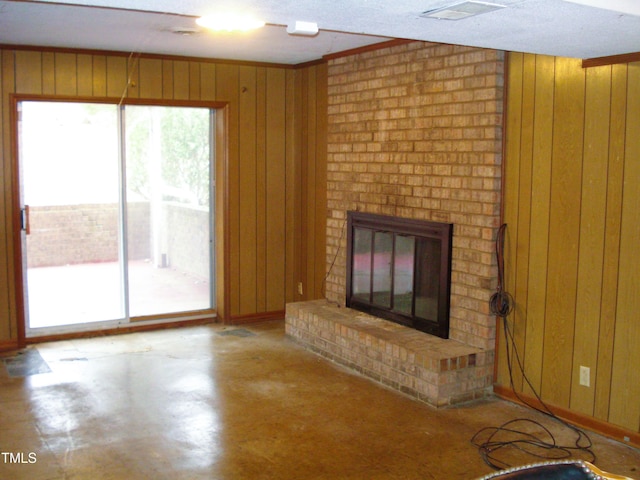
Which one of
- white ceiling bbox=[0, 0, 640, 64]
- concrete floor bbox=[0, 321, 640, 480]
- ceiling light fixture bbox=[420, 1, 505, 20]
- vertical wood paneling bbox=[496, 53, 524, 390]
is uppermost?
white ceiling bbox=[0, 0, 640, 64]

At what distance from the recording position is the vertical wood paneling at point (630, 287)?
12.0ft

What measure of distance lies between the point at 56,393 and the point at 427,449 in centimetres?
252

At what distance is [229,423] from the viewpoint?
4.10 meters

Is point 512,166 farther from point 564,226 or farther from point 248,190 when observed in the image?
point 248,190

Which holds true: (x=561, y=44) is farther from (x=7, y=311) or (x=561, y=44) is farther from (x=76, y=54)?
(x=7, y=311)

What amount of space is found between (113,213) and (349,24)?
3861 mm

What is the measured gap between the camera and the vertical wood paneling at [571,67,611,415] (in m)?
3.83

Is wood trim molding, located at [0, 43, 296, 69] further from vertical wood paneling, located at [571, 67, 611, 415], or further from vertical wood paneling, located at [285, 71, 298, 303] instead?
vertical wood paneling, located at [571, 67, 611, 415]

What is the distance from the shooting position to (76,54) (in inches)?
225

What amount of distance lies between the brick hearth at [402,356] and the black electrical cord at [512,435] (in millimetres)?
254

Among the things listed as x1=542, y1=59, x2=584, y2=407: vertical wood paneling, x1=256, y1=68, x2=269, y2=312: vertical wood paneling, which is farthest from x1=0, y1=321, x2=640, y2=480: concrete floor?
x1=256, y1=68, x2=269, y2=312: vertical wood paneling

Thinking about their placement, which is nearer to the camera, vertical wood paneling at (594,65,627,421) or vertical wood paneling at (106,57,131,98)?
vertical wood paneling at (594,65,627,421)

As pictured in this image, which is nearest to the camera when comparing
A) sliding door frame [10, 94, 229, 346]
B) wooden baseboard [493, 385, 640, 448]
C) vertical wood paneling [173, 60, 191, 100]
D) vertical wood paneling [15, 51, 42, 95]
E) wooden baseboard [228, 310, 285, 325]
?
wooden baseboard [493, 385, 640, 448]

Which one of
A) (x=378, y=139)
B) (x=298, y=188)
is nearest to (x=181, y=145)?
(x=298, y=188)
